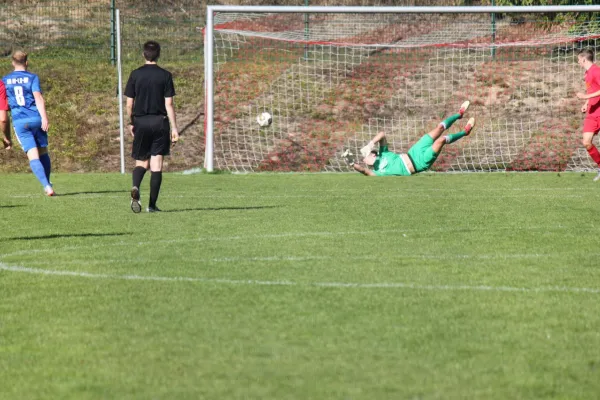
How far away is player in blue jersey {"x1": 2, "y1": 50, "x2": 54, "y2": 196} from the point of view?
47.2 feet

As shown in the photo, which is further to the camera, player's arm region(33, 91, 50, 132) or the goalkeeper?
the goalkeeper

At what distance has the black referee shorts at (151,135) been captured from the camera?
40.5 ft

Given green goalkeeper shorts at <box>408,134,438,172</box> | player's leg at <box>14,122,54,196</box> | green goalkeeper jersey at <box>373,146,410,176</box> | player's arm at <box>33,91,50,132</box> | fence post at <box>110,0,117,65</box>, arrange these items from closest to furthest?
player's arm at <box>33,91,50,132</box> → player's leg at <box>14,122,54,196</box> → green goalkeeper shorts at <box>408,134,438,172</box> → green goalkeeper jersey at <box>373,146,410,176</box> → fence post at <box>110,0,117,65</box>

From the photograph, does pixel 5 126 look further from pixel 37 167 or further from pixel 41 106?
pixel 41 106

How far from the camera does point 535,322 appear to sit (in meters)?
5.88

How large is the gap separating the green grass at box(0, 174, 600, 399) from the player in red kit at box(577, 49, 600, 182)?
5.17m

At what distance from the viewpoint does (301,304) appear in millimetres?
6383

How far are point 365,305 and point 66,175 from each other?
14694mm

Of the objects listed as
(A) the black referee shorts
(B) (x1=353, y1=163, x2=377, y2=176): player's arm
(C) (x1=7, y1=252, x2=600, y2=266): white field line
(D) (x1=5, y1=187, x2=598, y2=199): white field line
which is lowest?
(D) (x1=5, y1=187, x2=598, y2=199): white field line

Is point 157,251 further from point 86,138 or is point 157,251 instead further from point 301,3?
point 301,3

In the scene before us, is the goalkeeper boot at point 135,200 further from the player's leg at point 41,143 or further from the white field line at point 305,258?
the white field line at point 305,258

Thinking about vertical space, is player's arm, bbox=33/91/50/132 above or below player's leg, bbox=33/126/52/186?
above

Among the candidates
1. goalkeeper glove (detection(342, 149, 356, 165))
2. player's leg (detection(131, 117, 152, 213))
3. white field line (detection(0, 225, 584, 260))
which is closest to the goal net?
goalkeeper glove (detection(342, 149, 356, 165))

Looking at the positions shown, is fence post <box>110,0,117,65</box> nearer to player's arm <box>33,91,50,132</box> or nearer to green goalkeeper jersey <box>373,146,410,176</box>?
green goalkeeper jersey <box>373,146,410,176</box>
